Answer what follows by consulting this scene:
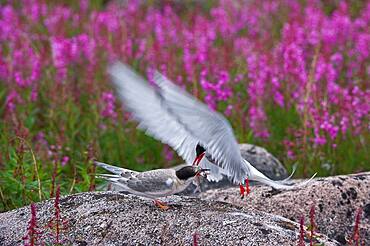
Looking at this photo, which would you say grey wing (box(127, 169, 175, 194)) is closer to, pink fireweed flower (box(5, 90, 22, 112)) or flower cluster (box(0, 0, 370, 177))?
flower cluster (box(0, 0, 370, 177))

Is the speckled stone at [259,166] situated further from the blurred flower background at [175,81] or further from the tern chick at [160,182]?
the tern chick at [160,182]

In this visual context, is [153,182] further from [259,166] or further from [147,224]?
[259,166]

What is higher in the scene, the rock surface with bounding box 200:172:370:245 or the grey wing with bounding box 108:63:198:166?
the grey wing with bounding box 108:63:198:166

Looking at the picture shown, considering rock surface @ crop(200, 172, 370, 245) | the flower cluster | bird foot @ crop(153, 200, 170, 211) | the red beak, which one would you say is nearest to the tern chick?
bird foot @ crop(153, 200, 170, 211)

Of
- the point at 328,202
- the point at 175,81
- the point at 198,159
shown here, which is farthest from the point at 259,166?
the point at 175,81

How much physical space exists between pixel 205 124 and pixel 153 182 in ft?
1.37

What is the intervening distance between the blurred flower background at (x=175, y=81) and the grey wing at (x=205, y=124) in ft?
3.89

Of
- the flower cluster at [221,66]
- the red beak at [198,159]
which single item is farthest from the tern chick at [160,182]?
the flower cluster at [221,66]

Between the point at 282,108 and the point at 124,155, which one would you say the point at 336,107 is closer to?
the point at 282,108

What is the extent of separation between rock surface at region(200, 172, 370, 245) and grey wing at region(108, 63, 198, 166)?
37.2 inches

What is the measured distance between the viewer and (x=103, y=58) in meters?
7.90

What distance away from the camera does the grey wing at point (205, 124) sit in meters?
3.41

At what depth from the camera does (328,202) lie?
4340 mm

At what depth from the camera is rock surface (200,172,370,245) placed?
14.1 feet
